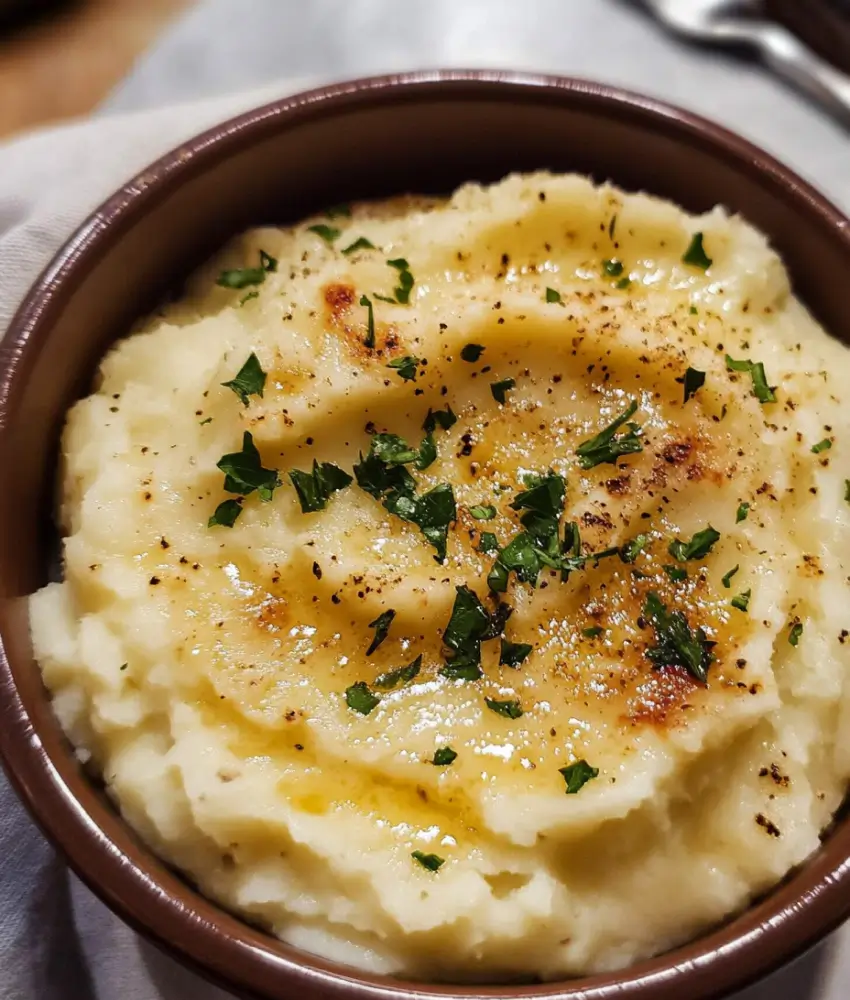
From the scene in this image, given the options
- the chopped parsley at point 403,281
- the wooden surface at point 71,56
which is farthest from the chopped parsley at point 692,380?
the wooden surface at point 71,56

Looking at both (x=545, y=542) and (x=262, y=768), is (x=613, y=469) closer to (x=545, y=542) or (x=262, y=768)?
(x=545, y=542)

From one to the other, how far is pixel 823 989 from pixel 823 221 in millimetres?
2009

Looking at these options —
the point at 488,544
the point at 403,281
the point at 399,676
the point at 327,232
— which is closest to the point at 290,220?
the point at 327,232

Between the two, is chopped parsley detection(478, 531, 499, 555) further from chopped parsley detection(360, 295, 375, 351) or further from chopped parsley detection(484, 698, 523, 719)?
chopped parsley detection(360, 295, 375, 351)

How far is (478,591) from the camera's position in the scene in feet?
7.45

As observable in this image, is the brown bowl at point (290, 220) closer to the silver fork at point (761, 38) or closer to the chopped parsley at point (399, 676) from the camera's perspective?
the chopped parsley at point (399, 676)

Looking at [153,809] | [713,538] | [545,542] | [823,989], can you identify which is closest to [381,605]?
[545,542]

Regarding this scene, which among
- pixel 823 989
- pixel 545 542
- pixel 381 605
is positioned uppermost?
pixel 545 542

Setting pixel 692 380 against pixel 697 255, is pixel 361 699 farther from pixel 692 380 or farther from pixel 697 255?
pixel 697 255

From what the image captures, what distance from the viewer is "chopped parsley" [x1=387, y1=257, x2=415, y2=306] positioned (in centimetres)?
260

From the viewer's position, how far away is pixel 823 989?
99.9 inches

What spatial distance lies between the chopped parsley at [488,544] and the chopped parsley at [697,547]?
41 cm

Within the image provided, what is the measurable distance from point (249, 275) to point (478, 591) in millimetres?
1153

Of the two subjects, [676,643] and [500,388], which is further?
[500,388]
